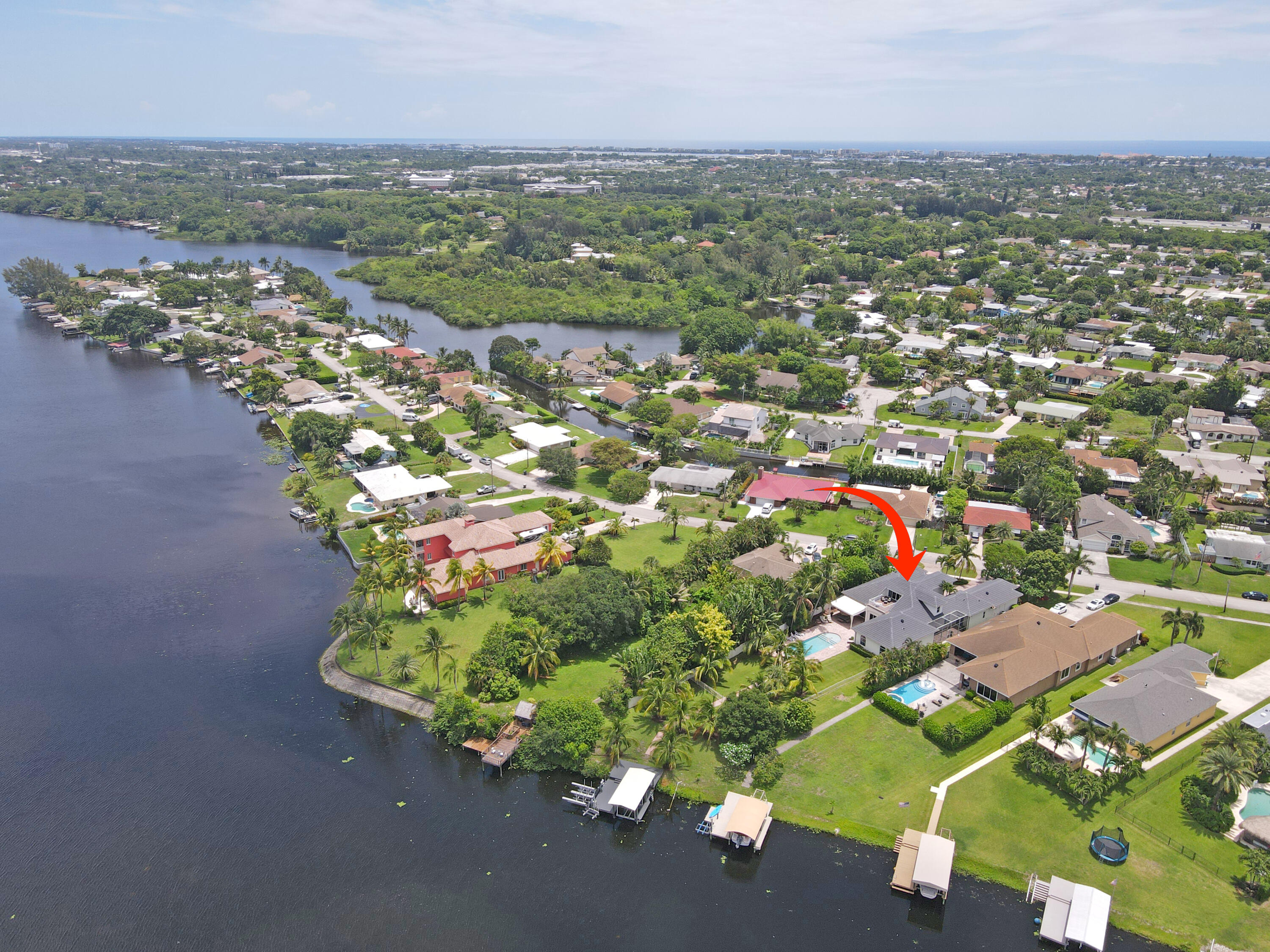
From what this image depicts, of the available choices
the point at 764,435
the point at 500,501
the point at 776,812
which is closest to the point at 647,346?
the point at 764,435

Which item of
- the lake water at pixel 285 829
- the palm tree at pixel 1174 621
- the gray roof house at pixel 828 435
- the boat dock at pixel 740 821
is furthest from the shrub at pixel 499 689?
the gray roof house at pixel 828 435

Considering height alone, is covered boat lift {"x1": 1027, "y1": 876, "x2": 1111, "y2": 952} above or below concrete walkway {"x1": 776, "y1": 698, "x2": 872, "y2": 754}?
below

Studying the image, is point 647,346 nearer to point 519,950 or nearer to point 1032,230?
point 519,950

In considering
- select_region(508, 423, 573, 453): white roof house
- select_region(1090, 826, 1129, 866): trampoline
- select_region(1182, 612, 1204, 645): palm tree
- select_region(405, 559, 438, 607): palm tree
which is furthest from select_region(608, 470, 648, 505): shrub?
select_region(1090, 826, 1129, 866): trampoline

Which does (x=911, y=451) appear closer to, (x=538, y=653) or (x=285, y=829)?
(x=538, y=653)

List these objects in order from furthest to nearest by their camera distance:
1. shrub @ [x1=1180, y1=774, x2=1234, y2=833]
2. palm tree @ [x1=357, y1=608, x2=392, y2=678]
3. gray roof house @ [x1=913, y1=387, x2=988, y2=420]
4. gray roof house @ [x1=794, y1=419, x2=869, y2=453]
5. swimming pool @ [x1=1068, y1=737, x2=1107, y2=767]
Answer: gray roof house @ [x1=913, y1=387, x2=988, y2=420] < gray roof house @ [x1=794, y1=419, x2=869, y2=453] < palm tree @ [x1=357, y1=608, x2=392, y2=678] < swimming pool @ [x1=1068, y1=737, x2=1107, y2=767] < shrub @ [x1=1180, y1=774, x2=1234, y2=833]

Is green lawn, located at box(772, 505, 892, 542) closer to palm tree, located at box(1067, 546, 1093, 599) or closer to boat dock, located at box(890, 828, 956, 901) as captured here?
palm tree, located at box(1067, 546, 1093, 599)

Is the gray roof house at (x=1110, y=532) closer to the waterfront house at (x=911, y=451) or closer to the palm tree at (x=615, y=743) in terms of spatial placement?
the waterfront house at (x=911, y=451)
